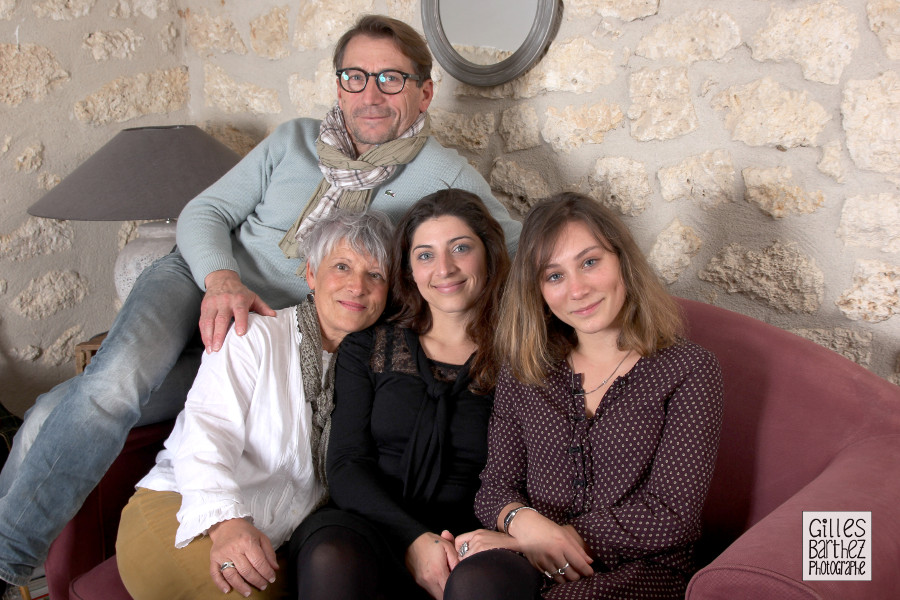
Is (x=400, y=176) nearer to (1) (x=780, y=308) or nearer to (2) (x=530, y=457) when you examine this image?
(2) (x=530, y=457)

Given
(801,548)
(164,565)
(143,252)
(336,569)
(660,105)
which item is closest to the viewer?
(801,548)

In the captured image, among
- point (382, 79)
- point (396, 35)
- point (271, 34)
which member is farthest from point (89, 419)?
point (271, 34)

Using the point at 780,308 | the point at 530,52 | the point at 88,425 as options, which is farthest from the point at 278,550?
the point at 530,52

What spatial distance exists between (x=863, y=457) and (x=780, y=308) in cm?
63

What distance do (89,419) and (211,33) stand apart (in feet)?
6.58

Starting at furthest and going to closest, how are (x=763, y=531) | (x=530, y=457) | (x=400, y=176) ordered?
(x=400, y=176)
(x=530, y=457)
(x=763, y=531)

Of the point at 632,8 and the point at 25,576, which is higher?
the point at 632,8

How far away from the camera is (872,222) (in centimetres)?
164

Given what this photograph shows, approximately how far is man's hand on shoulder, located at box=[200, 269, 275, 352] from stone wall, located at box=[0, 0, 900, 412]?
920 millimetres

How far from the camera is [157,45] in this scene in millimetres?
3062

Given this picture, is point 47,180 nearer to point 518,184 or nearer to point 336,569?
point 518,184

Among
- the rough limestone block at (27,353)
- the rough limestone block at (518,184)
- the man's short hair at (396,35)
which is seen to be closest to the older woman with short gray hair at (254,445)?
the man's short hair at (396,35)

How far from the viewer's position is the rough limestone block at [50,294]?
8.94 ft

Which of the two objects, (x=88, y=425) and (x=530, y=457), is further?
(x=88, y=425)
